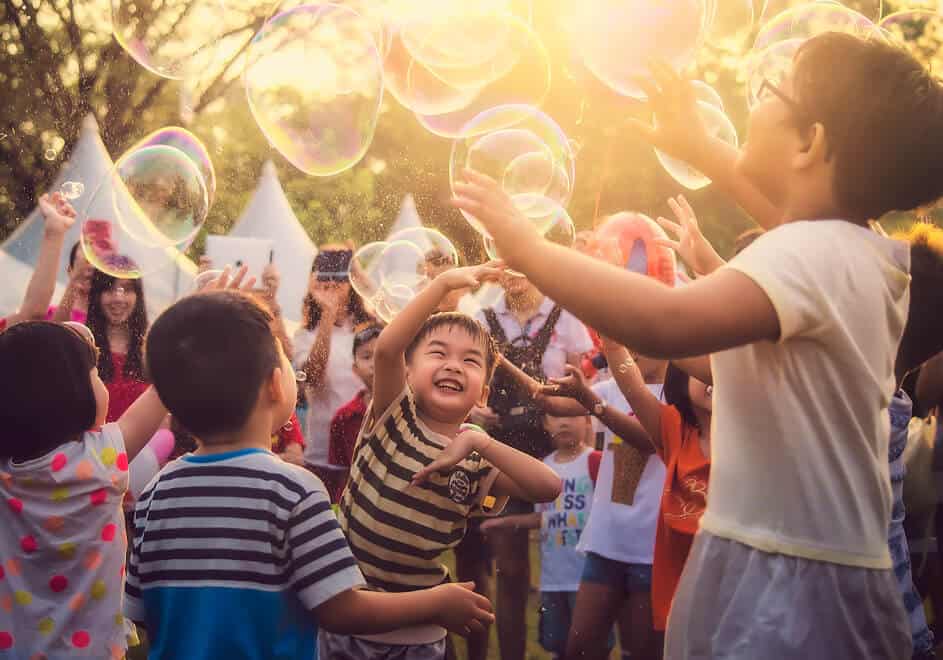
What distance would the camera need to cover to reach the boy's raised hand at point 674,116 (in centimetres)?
211

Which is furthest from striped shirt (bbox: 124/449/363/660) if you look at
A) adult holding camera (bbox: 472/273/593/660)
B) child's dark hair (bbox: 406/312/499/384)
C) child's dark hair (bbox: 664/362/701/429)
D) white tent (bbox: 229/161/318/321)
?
white tent (bbox: 229/161/318/321)

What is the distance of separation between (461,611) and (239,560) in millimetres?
450

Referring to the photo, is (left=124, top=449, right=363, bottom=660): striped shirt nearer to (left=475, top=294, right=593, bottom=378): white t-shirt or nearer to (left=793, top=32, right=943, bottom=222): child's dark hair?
(left=793, top=32, right=943, bottom=222): child's dark hair

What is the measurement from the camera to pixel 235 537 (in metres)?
1.96

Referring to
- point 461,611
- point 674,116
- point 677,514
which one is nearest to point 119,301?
point 677,514

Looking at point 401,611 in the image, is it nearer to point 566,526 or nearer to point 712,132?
point 712,132

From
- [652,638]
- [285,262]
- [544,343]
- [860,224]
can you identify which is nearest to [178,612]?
[860,224]

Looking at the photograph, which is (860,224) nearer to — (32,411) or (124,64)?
(32,411)

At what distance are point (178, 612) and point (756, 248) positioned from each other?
1261mm

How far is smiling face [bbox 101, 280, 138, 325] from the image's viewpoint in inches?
216

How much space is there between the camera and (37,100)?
480 inches

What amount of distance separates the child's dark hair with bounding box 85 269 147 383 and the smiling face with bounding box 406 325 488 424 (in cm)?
248

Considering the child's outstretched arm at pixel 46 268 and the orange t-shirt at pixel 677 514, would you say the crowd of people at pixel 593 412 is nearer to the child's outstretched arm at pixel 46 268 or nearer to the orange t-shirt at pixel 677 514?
the orange t-shirt at pixel 677 514

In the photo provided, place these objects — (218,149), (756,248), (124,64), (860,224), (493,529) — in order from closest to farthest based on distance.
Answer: (756,248)
(860,224)
(493,529)
(124,64)
(218,149)
